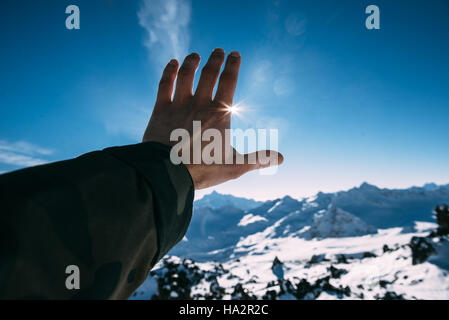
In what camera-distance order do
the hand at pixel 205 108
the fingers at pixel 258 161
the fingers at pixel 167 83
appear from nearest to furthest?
the hand at pixel 205 108, the fingers at pixel 258 161, the fingers at pixel 167 83

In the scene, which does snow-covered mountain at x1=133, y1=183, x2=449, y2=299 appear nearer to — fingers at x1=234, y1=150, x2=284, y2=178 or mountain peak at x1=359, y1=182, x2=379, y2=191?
mountain peak at x1=359, y1=182, x2=379, y2=191

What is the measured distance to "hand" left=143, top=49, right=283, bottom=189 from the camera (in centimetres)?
212

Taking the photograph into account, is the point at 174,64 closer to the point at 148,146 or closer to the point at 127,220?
the point at 148,146

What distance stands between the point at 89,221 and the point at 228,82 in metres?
1.97

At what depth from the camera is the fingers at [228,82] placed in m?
2.37

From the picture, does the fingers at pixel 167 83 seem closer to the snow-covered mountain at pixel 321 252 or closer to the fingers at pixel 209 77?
the fingers at pixel 209 77

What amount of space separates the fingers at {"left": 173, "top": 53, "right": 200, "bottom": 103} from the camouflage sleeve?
1309 millimetres

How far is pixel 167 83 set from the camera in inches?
98.6

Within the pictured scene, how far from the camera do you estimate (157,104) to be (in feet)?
7.99

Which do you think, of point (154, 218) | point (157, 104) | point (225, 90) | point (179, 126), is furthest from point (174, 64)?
point (154, 218)

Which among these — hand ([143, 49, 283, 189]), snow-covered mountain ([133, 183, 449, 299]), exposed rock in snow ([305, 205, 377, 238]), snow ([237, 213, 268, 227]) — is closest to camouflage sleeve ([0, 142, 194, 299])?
hand ([143, 49, 283, 189])

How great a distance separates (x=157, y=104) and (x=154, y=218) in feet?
5.56

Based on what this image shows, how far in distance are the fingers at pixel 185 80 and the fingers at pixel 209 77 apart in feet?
0.39

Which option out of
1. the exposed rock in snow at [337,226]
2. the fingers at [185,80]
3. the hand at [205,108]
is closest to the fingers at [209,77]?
the hand at [205,108]
